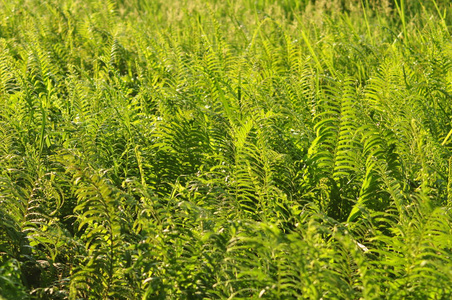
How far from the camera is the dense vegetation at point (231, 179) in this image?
5.29 ft

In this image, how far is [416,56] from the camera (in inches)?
127

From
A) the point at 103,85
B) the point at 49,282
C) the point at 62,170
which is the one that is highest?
the point at 103,85

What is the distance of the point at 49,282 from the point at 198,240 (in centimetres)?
56

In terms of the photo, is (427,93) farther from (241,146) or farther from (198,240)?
(198,240)

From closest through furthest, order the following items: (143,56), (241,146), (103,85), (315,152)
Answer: (241,146), (315,152), (103,85), (143,56)

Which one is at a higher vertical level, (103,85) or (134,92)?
(103,85)

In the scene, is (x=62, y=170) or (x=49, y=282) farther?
(x=62, y=170)

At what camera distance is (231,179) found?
2137 millimetres

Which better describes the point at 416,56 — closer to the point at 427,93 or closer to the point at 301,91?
the point at 427,93

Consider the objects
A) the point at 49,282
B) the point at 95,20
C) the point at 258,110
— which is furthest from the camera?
the point at 95,20

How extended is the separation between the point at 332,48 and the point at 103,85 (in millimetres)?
1478

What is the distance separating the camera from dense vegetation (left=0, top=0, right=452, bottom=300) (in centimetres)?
161

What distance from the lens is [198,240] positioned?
1729 mm

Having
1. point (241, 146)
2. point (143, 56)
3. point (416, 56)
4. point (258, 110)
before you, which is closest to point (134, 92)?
point (143, 56)
